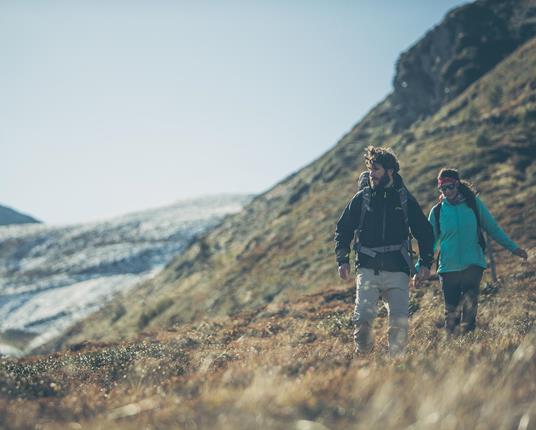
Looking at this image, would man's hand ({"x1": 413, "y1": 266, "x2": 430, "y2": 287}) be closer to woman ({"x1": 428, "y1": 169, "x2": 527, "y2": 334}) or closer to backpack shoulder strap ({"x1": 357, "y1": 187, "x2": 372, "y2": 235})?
woman ({"x1": 428, "y1": 169, "x2": 527, "y2": 334})

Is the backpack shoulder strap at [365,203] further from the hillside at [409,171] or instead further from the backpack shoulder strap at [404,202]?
the hillside at [409,171]

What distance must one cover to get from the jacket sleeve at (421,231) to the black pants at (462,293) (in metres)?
0.66

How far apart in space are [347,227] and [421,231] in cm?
93

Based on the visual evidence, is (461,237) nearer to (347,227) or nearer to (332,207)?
(347,227)

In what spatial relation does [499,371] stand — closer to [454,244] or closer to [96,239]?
[454,244]

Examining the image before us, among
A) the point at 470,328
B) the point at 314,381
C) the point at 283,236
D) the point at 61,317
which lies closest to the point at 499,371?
the point at 314,381

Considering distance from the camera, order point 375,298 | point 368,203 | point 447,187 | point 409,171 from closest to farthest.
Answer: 1. point 375,298
2. point 368,203
3. point 447,187
4. point 409,171

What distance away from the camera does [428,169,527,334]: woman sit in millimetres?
6414

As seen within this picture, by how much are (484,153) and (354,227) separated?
65.8ft

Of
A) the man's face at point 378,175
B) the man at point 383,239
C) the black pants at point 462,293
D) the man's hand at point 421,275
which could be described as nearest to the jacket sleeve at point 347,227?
the man at point 383,239

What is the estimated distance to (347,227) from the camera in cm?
618

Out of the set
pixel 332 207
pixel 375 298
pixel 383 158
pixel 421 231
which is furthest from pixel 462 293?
pixel 332 207

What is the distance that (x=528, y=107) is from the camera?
83.9 ft

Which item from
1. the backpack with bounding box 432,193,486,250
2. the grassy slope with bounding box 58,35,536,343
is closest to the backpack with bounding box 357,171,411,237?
the backpack with bounding box 432,193,486,250
